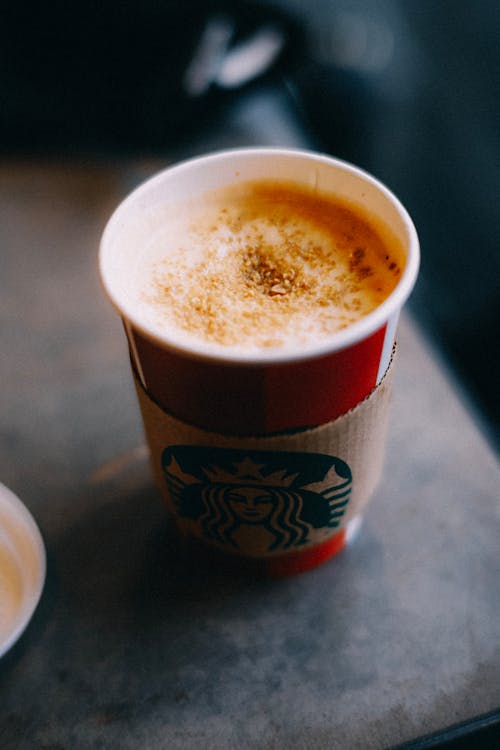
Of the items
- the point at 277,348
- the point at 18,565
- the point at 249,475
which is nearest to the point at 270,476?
the point at 249,475

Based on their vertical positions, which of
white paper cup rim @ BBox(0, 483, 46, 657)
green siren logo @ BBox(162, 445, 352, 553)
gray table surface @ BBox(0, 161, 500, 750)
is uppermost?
green siren logo @ BBox(162, 445, 352, 553)

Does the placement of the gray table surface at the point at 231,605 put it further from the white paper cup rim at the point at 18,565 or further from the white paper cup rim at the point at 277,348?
the white paper cup rim at the point at 277,348

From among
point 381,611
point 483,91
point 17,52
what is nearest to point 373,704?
point 381,611

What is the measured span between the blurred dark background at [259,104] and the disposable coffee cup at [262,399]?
428 millimetres

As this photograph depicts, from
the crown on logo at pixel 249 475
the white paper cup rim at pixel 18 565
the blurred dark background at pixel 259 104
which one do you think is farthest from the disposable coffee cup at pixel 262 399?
the blurred dark background at pixel 259 104

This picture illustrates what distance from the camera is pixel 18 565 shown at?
715 millimetres

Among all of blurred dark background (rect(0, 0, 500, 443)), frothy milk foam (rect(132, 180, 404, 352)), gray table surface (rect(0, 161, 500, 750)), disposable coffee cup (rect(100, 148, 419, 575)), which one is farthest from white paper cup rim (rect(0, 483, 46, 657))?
blurred dark background (rect(0, 0, 500, 443))

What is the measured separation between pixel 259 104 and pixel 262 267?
880 mm

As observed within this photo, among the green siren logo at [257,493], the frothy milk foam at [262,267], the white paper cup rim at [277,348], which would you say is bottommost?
the green siren logo at [257,493]

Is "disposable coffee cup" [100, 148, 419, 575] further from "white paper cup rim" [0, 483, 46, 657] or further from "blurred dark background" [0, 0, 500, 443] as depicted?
"blurred dark background" [0, 0, 500, 443]

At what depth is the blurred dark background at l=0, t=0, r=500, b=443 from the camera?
1328mm

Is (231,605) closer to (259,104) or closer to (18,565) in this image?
(18,565)

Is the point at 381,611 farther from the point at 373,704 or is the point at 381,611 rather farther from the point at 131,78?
the point at 131,78

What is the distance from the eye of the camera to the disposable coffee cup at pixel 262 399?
1.69ft
